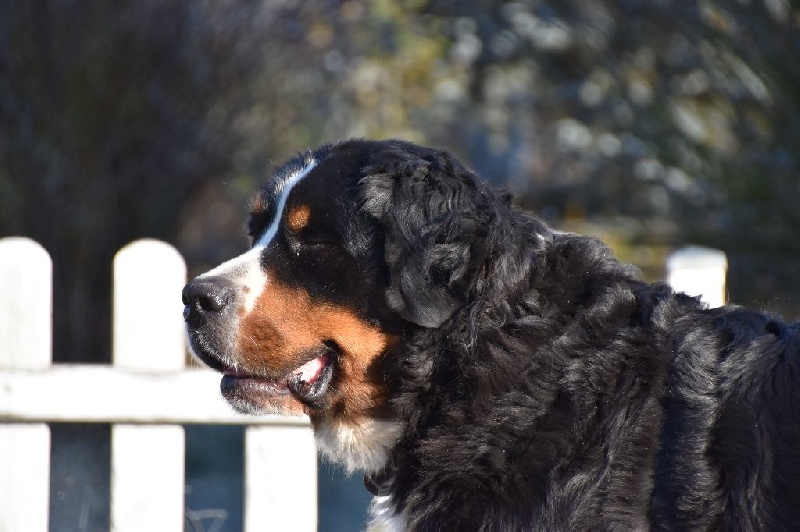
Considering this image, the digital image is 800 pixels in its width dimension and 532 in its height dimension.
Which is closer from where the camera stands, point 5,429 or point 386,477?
point 386,477


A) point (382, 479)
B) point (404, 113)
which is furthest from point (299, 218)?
point (404, 113)

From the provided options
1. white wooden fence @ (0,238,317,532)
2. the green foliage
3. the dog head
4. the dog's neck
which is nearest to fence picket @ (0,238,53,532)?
white wooden fence @ (0,238,317,532)

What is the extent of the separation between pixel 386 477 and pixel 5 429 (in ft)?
5.36

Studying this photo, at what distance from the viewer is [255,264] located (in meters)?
3.12

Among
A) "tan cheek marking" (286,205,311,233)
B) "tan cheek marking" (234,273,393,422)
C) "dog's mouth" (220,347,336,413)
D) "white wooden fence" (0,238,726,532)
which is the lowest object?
"white wooden fence" (0,238,726,532)

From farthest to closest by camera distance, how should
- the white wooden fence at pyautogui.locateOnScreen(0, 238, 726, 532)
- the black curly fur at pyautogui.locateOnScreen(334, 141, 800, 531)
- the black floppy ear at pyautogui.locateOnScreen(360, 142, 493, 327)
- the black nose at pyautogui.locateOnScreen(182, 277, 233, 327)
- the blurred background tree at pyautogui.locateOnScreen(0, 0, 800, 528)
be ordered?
the blurred background tree at pyautogui.locateOnScreen(0, 0, 800, 528) < the white wooden fence at pyautogui.locateOnScreen(0, 238, 726, 532) < the black nose at pyautogui.locateOnScreen(182, 277, 233, 327) < the black floppy ear at pyautogui.locateOnScreen(360, 142, 493, 327) < the black curly fur at pyautogui.locateOnScreen(334, 141, 800, 531)

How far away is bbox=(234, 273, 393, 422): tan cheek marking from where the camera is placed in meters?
3.02

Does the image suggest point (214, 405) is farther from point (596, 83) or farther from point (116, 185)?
point (596, 83)

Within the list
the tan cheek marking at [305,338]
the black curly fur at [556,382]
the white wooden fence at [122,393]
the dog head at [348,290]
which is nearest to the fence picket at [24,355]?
the white wooden fence at [122,393]

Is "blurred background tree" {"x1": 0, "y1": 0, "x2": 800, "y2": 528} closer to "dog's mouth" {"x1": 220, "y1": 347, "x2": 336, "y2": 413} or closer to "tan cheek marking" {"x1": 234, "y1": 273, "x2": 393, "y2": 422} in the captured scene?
"dog's mouth" {"x1": 220, "y1": 347, "x2": 336, "y2": 413}

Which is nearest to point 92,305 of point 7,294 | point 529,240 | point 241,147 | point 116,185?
point 116,185

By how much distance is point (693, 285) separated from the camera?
4.18 m

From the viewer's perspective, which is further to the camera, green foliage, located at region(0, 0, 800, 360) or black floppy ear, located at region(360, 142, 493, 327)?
green foliage, located at region(0, 0, 800, 360)

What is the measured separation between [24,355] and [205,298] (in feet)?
4.05
